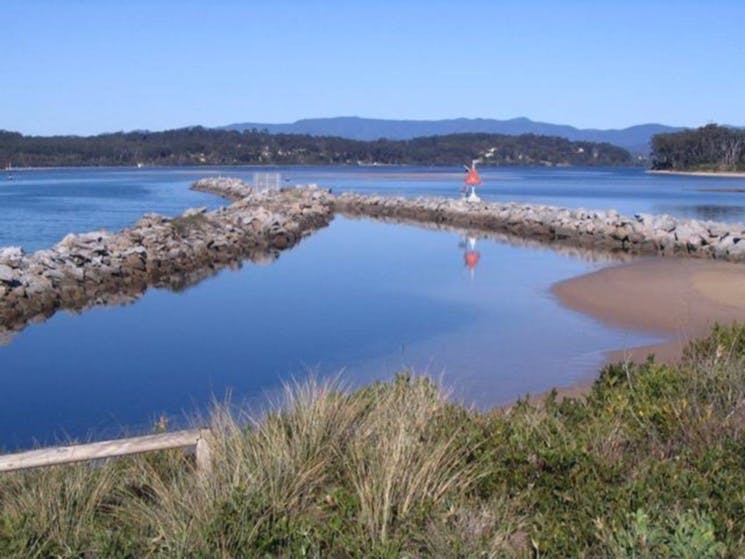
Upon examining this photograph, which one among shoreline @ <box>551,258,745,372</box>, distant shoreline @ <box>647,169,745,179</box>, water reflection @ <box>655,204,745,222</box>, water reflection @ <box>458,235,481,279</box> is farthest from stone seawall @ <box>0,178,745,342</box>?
distant shoreline @ <box>647,169,745,179</box>

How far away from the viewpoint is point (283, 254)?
24.7 metres

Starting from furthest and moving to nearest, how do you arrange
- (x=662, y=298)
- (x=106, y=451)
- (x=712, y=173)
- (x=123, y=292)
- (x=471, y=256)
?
(x=712, y=173) < (x=471, y=256) < (x=123, y=292) < (x=662, y=298) < (x=106, y=451)

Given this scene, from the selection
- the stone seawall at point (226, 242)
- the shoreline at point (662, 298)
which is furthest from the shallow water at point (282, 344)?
the stone seawall at point (226, 242)

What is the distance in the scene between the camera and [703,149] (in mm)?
110875

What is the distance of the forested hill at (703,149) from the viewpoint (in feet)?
345

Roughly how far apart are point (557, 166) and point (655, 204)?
415 feet

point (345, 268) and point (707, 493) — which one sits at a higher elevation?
point (707, 493)

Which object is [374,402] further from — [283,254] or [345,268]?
[283,254]

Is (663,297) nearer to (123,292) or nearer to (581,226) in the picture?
(123,292)

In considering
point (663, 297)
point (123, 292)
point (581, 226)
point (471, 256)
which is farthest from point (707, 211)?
point (123, 292)

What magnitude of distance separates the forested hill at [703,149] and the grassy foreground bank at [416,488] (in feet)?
331

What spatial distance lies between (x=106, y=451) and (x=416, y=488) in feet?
4.99

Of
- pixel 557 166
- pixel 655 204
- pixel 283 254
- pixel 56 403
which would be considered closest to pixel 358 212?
pixel 655 204

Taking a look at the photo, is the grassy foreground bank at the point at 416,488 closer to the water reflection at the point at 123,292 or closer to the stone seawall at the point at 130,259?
the water reflection at the point at 123,292
